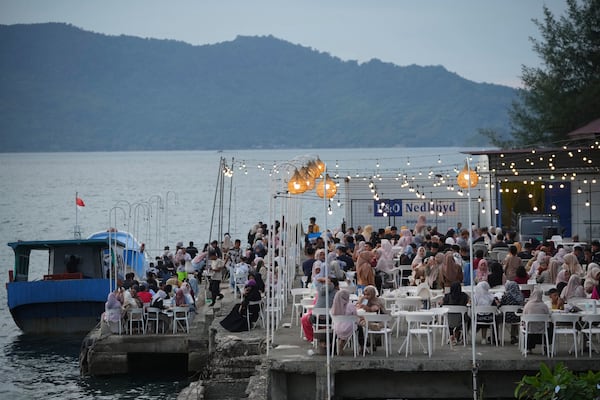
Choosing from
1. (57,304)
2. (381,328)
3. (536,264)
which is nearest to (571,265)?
(536,264)

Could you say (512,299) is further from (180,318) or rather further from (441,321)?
(180,318)

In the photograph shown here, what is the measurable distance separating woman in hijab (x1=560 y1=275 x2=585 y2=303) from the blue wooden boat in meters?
13.7

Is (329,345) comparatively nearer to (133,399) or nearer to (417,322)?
(417,322)

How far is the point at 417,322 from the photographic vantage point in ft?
57.6

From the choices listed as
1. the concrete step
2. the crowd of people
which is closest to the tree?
the crowd of people

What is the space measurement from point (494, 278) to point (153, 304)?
23.8 ft

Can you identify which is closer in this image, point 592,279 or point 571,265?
point 592,279

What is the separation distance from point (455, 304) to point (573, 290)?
7.95 feet

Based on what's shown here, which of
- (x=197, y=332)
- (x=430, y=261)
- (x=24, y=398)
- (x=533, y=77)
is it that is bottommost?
(x=24, y=398)

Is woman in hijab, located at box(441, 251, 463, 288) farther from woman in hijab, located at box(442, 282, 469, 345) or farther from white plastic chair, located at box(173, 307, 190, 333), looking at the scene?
white plastic chair, located at box(173, 307, 190, 333)

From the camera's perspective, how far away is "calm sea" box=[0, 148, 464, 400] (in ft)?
78.7

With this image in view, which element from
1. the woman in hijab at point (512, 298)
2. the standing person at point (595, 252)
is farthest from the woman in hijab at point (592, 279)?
the standing person at point (595, 252)

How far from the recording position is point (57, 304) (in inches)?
1221

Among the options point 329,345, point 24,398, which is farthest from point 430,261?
point 24,398
